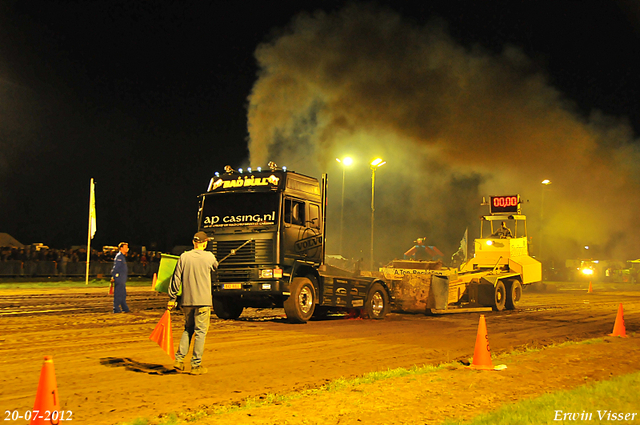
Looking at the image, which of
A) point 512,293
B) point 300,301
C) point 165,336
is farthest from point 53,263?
point 165,336

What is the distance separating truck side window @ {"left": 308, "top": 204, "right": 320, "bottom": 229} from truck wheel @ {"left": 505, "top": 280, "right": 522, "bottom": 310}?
922 cm

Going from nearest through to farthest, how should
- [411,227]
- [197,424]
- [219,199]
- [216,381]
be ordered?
1. [197,424]
2. [216,381]
3. [219,199]
4. [411,227]

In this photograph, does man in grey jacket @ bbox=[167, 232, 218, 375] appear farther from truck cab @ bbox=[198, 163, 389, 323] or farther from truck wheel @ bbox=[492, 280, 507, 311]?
truck wheel @ bbox=[492, 280, 507, 311]

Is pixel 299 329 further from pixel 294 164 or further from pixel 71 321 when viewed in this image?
pixel 294 164

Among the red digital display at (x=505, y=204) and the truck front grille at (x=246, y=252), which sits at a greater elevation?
the red digital display at (x=505, y=204)

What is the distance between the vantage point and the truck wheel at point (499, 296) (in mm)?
20016

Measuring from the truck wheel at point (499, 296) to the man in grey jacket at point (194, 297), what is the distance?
14.4 metres

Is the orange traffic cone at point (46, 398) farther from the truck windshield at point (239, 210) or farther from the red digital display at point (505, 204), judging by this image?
the red digital display at point (505, 204)

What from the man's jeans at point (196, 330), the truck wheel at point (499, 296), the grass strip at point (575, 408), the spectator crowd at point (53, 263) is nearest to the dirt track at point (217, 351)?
the man's jeans at point (196, 330)

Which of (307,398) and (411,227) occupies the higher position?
(411,227)

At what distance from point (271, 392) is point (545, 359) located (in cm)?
484

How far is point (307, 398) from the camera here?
652cm

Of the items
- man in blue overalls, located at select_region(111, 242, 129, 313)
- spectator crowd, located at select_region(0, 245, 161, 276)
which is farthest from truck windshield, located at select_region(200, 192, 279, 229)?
spectator crowd, located at select_region(0, 245, 161, 276)

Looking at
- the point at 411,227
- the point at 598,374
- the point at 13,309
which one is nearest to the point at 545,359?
the point at 598,374
